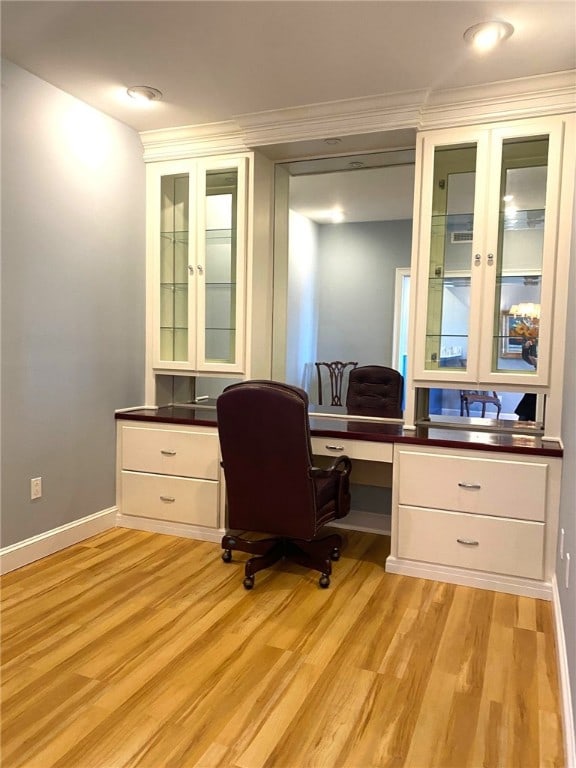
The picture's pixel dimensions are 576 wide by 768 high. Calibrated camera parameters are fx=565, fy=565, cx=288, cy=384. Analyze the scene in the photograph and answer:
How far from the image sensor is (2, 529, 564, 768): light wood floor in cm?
171

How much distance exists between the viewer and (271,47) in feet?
8.32

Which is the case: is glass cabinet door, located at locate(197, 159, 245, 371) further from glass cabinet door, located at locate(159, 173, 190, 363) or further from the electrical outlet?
the electrical outlet

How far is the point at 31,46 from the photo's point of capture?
259 centimetres

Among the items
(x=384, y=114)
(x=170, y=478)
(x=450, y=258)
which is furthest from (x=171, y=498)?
(x=384, y=114)

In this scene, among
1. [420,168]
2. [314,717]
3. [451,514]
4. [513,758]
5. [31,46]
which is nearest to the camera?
[513,758]

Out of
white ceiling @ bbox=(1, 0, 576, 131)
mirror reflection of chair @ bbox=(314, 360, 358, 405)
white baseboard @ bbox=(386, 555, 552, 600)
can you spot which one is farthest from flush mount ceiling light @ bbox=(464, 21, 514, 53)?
white baseboard @ bbox=(386, 555, 552, 600)

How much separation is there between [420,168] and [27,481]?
268cm

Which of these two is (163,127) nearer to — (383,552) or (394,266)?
(394,266)

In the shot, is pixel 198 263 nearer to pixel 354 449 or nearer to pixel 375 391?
pixel 375 391

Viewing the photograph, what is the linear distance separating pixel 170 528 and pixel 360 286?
190 cm

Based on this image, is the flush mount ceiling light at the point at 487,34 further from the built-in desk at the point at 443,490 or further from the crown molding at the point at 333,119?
the built-in desk at the point at 443,490

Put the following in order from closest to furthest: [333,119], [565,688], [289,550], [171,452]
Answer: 1. [565,688]
2. [289,550]
3. [333,119]
4. [171,452]

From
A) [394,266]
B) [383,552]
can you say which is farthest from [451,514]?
[394,266]

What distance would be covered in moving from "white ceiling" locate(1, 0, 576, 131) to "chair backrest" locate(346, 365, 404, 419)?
1.54m
